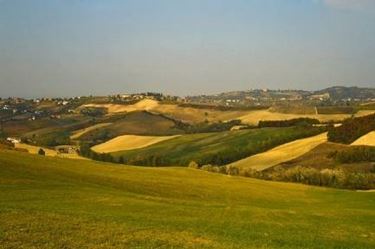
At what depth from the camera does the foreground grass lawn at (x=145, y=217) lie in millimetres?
26094

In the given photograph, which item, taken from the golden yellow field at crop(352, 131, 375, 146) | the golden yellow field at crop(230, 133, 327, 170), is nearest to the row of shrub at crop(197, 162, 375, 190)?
the golden yellow field at crop(230, 133, 327, 170)

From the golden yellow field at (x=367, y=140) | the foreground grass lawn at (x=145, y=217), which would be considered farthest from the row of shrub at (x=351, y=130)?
the foreground grass lawn at (x=145, y=217)

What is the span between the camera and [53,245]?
23312 mm

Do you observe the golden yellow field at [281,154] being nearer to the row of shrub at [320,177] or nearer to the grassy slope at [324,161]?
the grassy slope at [324,161]

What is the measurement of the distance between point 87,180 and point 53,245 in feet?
99.7

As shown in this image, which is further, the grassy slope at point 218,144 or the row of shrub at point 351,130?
the grassy slope at point 218,144

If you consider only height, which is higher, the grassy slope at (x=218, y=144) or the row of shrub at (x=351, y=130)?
the row of shrub at (x=351, y=130)

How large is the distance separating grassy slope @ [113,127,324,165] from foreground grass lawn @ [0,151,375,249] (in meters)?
95.0

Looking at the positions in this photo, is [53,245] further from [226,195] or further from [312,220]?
[226,195]

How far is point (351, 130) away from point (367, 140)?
12043 millimetres

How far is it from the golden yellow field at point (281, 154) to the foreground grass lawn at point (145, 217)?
7795cm

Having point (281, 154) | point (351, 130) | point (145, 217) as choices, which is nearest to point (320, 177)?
point (281, 154)

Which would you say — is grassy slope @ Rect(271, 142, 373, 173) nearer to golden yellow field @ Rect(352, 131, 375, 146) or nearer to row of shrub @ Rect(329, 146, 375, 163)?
row of shrub @ Rect(329, 146, 375, 163)

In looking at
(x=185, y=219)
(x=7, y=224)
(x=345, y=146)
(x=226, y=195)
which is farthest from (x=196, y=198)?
(x=345, y=146)
